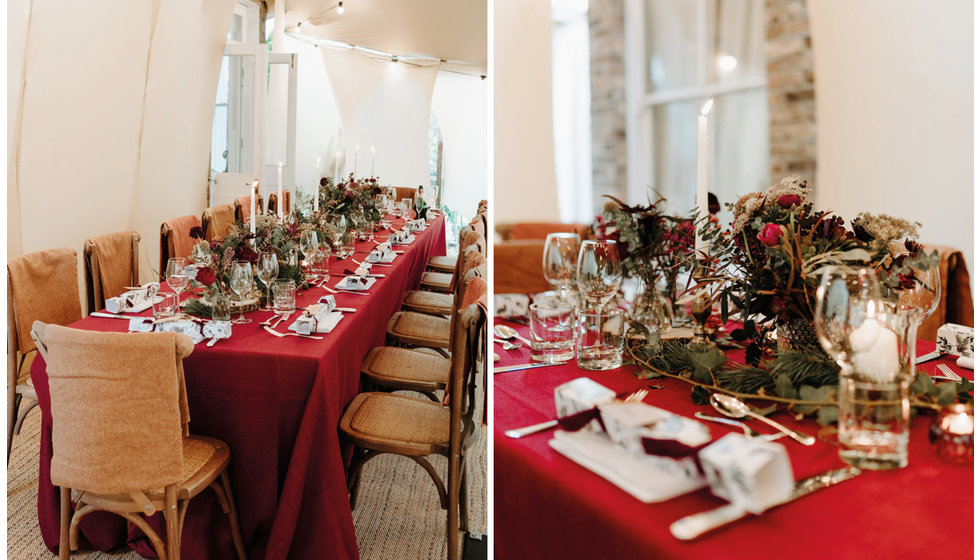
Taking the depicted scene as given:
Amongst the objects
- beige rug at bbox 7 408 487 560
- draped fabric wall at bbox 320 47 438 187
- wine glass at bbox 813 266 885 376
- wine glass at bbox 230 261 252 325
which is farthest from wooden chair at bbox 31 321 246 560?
wine glass at bbox 813 266 885 376

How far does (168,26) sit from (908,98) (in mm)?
2665

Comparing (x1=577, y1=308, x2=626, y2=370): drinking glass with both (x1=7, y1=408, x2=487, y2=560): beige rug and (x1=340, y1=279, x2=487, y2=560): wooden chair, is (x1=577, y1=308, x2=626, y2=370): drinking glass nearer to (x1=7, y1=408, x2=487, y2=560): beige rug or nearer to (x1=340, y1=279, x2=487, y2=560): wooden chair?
(x1=340, y1=279, x2=487, y2=560): wooden chair

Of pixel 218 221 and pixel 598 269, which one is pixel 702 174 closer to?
pixel 598 269

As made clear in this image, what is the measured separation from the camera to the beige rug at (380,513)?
1602 mm

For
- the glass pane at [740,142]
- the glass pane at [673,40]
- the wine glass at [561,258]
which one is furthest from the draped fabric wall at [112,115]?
the glass pane at [740,142]

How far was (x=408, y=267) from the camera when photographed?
2.79m

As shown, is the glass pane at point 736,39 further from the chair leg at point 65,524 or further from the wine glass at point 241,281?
the chair leg at point 65,524

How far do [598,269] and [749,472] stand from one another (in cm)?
61

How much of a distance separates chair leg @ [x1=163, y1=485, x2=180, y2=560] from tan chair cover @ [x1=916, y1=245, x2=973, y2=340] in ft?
6.34

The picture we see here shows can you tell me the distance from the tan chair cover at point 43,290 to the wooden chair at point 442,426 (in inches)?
35.4

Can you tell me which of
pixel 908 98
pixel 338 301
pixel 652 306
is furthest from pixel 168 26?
pixel 908 98

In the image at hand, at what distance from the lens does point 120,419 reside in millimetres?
1308

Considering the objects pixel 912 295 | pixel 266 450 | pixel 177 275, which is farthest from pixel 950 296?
pixel 177 275

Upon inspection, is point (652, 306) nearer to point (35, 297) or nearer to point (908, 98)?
point (35, 297)
